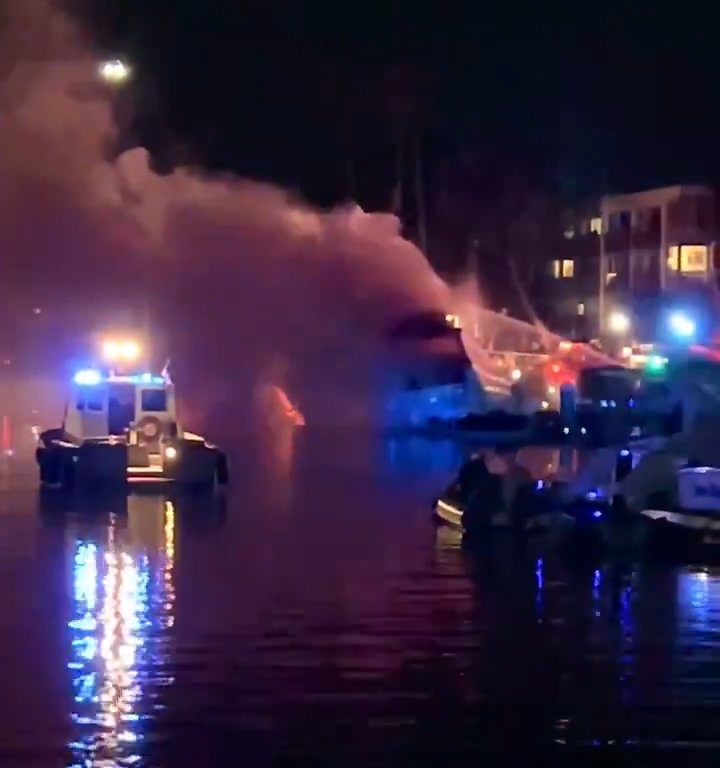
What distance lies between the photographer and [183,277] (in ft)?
140

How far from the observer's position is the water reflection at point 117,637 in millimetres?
11000

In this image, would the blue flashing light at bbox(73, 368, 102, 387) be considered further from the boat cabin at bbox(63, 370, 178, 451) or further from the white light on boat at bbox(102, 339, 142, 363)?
the white light on boat at bbox(102, 339, 142, 363)

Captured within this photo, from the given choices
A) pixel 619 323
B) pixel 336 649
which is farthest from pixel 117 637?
pixel 619 323

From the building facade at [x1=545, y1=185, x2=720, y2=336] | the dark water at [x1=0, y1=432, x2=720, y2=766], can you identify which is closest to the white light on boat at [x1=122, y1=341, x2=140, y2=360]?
the dark water at [x1=0, y1=432, x2=720, y2=766]

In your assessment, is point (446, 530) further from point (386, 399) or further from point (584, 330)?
point (584, 330)

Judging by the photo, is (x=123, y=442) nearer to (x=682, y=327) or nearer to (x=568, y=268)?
(x=682, y=327)

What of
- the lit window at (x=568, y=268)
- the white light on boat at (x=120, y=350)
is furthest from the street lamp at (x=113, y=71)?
the lit window at (x=568, y=268)

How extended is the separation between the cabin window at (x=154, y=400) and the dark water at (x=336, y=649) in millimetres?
4476

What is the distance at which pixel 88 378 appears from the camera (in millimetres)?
28656

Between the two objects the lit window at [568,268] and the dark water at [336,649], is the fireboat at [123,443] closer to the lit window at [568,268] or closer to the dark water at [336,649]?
the dark water at [336,649]

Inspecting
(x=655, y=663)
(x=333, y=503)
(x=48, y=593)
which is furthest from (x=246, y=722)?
(x=333, y=503)

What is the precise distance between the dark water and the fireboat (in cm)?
355

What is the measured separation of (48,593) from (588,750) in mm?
7375

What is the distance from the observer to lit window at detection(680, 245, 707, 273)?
66562 millimetres
